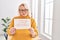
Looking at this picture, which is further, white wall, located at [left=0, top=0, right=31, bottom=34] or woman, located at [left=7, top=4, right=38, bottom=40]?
white wall, located at [left=0, top=0, right=31, bottom=34]

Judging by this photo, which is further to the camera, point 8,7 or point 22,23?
point 8,7

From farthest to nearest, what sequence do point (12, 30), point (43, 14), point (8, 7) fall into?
point (8, 7) < point (43, 14) < point (12, 30)

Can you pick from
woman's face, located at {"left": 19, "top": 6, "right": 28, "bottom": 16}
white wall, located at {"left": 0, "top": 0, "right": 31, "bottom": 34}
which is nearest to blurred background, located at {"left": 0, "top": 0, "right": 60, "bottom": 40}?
white wall, located at {"left": 0, "top": 0, "right": 31, "bottom": 34}

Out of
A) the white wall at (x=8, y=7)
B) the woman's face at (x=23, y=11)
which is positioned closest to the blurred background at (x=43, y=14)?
the white wall at (x=8, y=7)

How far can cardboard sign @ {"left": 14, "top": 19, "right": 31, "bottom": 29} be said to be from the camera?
3.77 ft

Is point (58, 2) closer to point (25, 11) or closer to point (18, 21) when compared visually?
point (25, 11)

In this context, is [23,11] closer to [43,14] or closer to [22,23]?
[22,23]

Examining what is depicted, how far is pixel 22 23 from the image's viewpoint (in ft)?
3.82

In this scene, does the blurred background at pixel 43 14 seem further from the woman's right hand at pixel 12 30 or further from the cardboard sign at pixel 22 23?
the woman's right hand at pixel 12 30

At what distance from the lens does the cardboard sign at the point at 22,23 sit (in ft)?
3.77

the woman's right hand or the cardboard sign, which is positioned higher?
the cardboard sign

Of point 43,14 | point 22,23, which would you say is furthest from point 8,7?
point 22,23

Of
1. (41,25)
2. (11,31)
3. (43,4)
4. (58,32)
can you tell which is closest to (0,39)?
(41,25)

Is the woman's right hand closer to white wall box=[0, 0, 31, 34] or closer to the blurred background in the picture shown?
the blurred background
